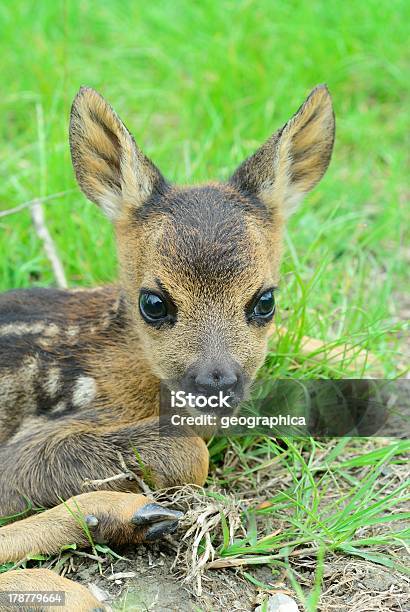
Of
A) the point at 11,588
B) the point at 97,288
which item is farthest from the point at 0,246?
the point at 11,588

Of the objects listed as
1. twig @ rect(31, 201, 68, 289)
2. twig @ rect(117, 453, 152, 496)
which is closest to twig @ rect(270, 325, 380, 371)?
twig @ rect(117, 453, 152, 496)

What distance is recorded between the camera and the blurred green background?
5.80m

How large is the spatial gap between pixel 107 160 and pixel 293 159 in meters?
0.90

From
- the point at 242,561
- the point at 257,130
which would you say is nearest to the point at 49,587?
the point at 242,561

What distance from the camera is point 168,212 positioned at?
166 inches

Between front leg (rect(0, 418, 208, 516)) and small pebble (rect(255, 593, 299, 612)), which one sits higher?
front leg (rect(0, 418, 208, 516))

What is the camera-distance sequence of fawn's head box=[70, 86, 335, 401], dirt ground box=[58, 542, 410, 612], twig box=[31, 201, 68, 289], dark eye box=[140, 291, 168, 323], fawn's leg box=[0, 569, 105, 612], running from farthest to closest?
1. twig box=[31, 201, 68, 289]
2. dark eye box=[140, 291, 168, 323]
3. fawn's head box=[70, 86, 335, 401]
4. dirt ground box=[58, 542, 410, 612]
5. fawn's leg box=[0, 569, 105, 612]

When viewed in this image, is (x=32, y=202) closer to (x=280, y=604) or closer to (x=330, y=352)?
(x=330, y=352)

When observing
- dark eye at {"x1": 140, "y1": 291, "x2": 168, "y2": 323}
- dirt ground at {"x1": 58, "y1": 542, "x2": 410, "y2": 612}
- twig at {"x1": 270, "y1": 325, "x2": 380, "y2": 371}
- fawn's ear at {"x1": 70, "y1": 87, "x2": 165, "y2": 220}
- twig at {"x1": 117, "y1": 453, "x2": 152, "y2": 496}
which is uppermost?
fawn's ear at {"x1": 70, "y1": 87, "x2": 165, "y2": 220}

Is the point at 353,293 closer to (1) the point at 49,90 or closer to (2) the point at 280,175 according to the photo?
(2) the point at 280,175

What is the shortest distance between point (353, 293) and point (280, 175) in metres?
1.47

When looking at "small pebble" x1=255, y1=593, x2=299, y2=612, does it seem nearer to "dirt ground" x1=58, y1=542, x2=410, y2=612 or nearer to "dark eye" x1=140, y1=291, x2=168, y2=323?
"dirt ground" x1=58, y1=542, x2=410, y2=612

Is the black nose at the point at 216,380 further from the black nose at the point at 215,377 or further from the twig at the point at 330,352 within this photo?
the twig at the point at 330,352

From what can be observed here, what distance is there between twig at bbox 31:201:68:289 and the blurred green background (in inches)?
5.9
